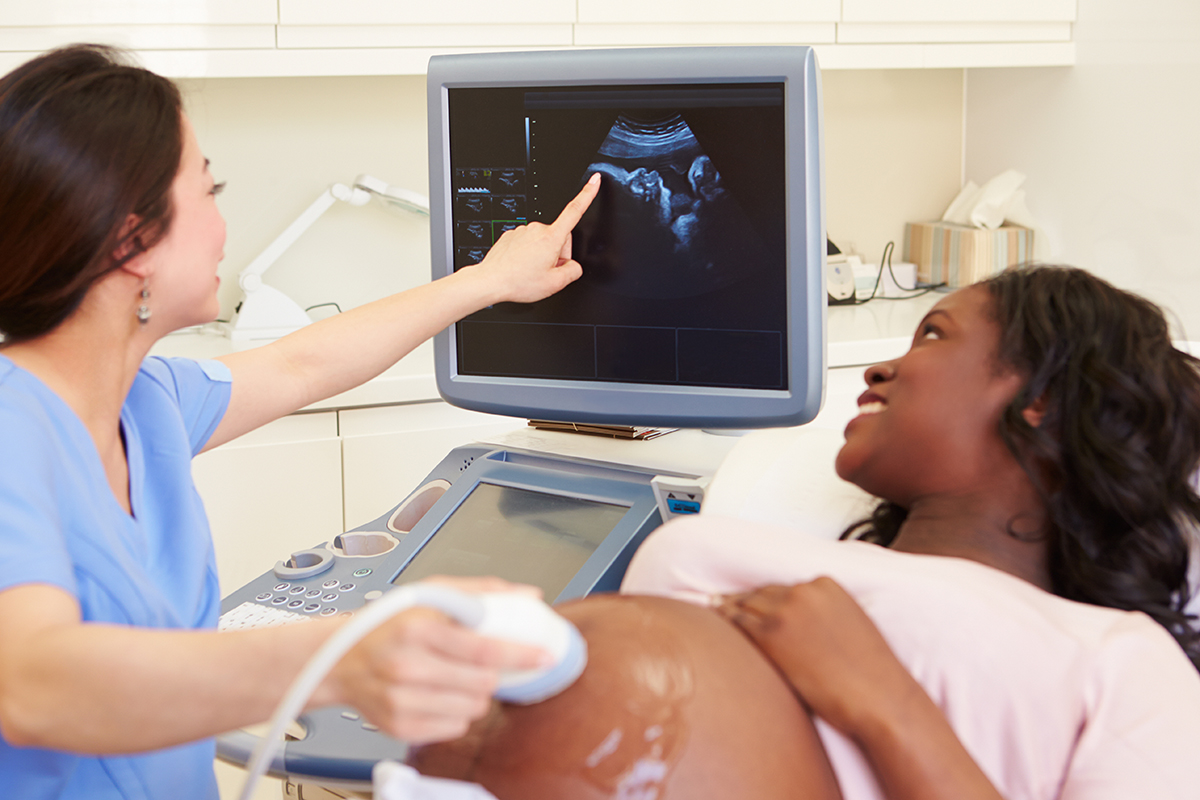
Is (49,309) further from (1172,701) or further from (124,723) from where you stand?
(1172,701)

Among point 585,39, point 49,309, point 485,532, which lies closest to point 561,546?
point 485,532

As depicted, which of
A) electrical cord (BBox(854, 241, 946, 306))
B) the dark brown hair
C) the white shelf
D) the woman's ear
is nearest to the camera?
the dark brown hair

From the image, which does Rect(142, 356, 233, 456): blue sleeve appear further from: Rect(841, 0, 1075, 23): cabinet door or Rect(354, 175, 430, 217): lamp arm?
Rect(841, 0, 1075, 23): cabinet door

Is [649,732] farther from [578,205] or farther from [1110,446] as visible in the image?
[578,205]

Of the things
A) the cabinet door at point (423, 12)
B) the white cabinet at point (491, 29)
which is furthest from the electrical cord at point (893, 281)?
the cabinet door at point (423, 12)

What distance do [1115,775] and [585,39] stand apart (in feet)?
6.88

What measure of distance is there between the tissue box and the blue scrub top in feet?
7.37

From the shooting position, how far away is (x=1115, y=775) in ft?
2.47

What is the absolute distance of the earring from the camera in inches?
38.1

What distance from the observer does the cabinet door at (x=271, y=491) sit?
2.27 metres

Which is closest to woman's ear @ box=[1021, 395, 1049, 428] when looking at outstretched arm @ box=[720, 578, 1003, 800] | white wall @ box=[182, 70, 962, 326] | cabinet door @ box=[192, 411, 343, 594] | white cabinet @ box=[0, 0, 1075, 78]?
outstretched arm @ box=[720, 578, 1003, 800]

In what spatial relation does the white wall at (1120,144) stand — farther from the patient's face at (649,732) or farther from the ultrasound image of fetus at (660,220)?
the patient's face at (649,732)

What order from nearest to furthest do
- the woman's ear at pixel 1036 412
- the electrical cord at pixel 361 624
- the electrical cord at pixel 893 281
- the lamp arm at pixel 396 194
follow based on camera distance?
the electrical cord at pixel 361 624 < the woman's ear at pixel 1036 412 < the lamp arm at pixel 396 194 < the electrical cord at pixel 893 281

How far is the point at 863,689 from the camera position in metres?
0.75
